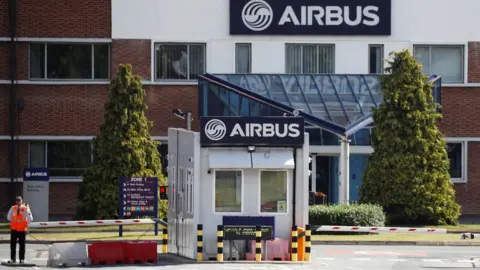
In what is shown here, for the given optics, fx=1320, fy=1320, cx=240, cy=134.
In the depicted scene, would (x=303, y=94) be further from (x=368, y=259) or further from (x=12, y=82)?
(x=368, y=259)

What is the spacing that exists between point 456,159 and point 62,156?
49.3 ft

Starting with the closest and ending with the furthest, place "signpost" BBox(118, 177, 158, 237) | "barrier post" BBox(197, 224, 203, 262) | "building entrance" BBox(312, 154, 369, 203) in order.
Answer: "barrier post" BBox(197, 224, 203, 262) < "signpost" BBox(118, 177, 158, 237) < "building entrance" BBox(312, 154, 369, 203)

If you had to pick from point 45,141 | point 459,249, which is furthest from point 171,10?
point 459,249

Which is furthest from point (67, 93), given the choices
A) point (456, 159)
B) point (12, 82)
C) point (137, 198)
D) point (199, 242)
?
point (199, 242)

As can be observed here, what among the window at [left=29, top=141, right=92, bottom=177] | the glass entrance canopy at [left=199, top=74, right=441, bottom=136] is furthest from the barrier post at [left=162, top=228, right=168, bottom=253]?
the window at [left=29, top=141, right=92, bottom=177]

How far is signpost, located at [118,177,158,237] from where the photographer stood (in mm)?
38875

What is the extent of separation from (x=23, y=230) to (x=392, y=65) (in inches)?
716

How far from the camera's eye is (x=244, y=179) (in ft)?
99.9

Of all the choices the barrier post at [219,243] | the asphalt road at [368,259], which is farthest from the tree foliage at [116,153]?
the barrier post at [219,243]

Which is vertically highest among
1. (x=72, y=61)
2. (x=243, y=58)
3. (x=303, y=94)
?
(x=243, y=58)

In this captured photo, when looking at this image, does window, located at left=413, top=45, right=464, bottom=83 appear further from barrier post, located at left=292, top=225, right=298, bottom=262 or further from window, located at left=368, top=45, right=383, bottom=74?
barrier post, located at left=292, top=225, right=298, bottom=262

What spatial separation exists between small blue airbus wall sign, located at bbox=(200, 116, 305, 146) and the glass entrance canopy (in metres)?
14.8

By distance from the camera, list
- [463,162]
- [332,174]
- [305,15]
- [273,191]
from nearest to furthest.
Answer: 1. [273,191]
2. [332,174]
3. [305,15]
4. [463,162]

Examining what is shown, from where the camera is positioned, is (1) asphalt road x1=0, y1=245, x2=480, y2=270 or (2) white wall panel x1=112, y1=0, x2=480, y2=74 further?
(2) white wall panel x1=112, y1=0, x2=480, y2=74
